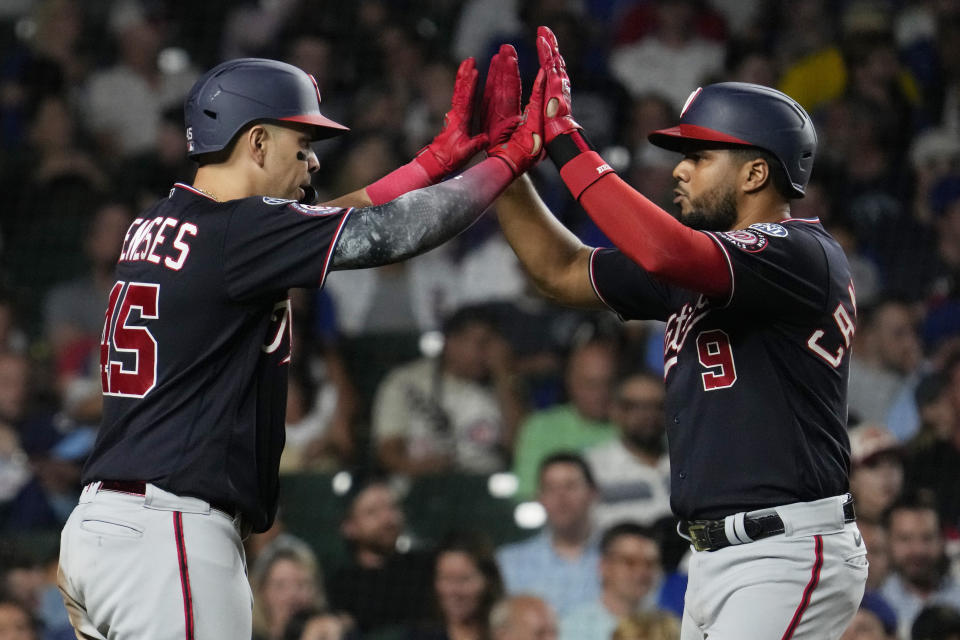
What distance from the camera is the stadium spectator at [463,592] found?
437 cm

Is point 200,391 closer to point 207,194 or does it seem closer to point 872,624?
point 207,194

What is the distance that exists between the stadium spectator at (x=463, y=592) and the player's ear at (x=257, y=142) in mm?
2238

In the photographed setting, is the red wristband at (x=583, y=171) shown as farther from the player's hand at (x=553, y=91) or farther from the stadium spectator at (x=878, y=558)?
the stadium spectator at (x=878, y=558)

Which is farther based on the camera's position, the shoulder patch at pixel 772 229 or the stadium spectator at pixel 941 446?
the stadium spectator at pixel 941 446

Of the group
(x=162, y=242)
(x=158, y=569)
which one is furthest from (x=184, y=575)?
(x=162, y=242)

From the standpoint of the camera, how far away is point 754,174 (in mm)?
2621

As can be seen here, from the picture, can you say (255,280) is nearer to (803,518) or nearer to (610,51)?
(803,518)

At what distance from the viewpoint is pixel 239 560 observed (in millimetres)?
2369

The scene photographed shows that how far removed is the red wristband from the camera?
2.52m

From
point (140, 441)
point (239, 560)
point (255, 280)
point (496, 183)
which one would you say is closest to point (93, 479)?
point (140, 441)

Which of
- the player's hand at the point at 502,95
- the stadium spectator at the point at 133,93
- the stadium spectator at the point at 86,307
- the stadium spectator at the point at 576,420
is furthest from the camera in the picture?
the stadium spectator at the point at 133,93

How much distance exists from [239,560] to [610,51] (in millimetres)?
4648

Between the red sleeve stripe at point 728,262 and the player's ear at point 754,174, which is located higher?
the player's ear at point 754,174

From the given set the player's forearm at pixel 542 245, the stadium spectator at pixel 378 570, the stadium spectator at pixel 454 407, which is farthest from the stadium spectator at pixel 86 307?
the player's forearm at pixel 542 245
